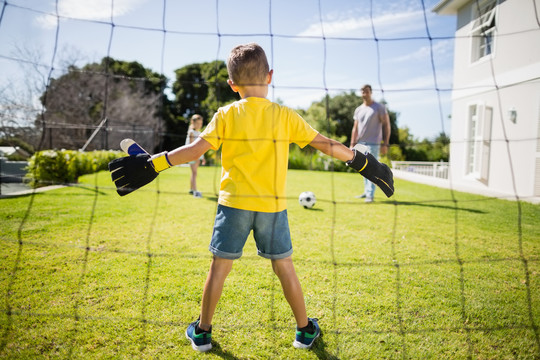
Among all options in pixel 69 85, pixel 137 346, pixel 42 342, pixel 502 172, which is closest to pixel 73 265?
pixel 42 342

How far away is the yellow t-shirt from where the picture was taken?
56.3 inches

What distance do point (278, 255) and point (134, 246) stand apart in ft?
6.15

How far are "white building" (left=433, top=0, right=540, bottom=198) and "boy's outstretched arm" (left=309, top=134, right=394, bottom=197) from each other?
11.0 feet

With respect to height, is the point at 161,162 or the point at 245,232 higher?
the point at 161,162

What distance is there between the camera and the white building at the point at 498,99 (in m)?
5.72

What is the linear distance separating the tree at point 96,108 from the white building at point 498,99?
32.0ft

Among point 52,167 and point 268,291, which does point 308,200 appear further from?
point 52,167

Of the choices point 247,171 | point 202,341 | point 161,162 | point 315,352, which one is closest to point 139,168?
point 161,162

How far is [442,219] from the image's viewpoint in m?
4.12

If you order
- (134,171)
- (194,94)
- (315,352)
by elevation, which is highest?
(194,94)

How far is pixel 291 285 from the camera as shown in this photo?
150 centimetres

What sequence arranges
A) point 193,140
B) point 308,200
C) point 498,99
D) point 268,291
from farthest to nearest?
point 498,99 < point 193,140 < point 308,200 < point 268,291

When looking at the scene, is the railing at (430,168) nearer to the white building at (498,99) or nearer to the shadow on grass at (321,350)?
the white building at (498,99)

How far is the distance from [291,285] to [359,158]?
0.75m
